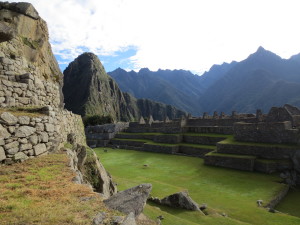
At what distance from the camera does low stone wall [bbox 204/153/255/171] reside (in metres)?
19.5

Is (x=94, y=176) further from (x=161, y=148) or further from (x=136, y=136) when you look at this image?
(x=136, y=136)

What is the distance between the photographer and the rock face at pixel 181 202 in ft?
33.8

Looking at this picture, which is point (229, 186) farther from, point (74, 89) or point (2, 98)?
point (74, 89)

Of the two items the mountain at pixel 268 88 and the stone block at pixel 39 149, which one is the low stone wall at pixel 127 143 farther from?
the mountain at pixel 268 88

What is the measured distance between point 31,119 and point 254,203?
1204cm

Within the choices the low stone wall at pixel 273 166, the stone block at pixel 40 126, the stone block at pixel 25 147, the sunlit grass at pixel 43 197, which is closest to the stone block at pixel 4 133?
the stone block at pixel 25 147

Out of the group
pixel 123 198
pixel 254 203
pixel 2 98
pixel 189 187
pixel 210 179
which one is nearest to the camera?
pixel 123 198

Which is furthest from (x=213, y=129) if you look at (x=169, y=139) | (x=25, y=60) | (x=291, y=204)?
(x=25, y=60)

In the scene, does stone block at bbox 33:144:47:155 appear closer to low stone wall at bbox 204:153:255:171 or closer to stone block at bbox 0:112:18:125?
stone block at bbox 0:112:18:125

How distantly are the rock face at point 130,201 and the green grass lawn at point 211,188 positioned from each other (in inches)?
151

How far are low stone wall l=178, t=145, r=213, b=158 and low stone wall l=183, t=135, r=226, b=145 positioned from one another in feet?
6.94

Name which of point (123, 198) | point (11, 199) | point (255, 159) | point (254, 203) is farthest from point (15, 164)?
point (255, 159)

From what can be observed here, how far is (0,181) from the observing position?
211 inches

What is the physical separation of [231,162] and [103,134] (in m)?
32.9
